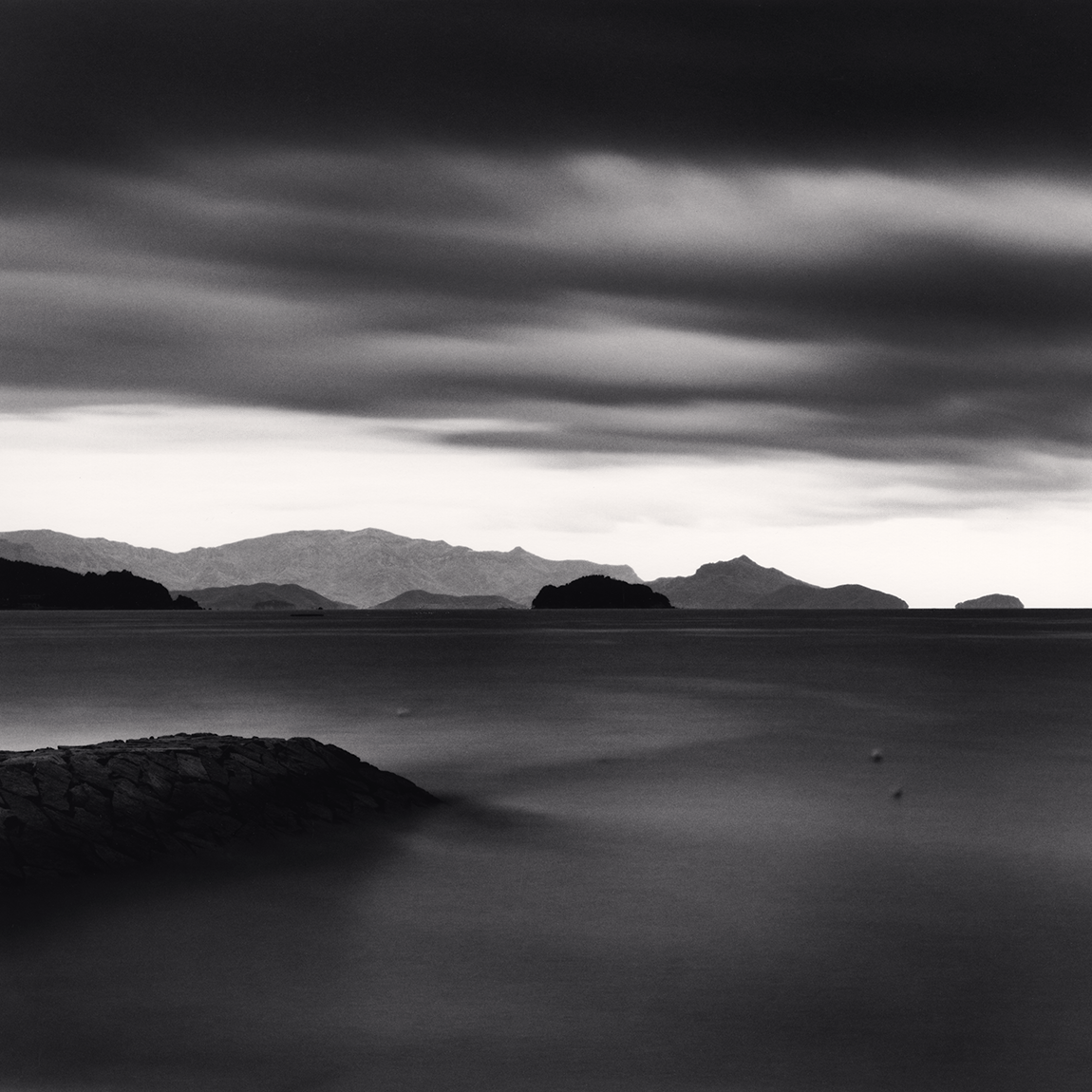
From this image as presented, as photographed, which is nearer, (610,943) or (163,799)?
(610,943)

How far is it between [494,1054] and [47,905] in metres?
6.69

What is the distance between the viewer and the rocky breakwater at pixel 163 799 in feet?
49.5

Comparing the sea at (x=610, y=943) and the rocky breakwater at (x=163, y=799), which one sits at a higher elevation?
the rocky breakwater at (x=163, y=799)

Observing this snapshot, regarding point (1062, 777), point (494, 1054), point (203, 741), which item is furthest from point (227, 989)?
point (1062, 777)

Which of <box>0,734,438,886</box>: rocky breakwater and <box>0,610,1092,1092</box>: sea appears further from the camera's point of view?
<box>0,734,438,886</box>: rocky breakwater

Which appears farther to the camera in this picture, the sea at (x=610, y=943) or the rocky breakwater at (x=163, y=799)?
the rocky breakwater at (x=163, y=799)

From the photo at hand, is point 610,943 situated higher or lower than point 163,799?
lower

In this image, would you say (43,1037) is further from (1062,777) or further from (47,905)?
(1062,777)

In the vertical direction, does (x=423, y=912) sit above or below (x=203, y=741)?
below

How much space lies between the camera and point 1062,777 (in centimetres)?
2788

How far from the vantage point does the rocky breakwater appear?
1510 centimetres

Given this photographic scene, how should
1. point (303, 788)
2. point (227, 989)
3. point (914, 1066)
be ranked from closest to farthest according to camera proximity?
point (914, 1066) → point (227, 989) → point (303, 788)

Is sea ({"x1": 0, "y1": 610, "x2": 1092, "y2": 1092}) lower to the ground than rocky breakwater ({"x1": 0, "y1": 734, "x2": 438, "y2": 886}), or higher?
lower

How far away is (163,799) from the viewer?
16.8 meters
